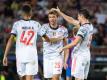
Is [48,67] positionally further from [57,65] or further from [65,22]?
[65,22]

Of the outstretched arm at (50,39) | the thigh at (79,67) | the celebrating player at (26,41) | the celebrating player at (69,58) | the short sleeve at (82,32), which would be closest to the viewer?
the short sleeve at (82,32)

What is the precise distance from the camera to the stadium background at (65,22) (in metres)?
20.5

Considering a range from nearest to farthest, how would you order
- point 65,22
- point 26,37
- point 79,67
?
point 79,67, point 26,37, point 65,22

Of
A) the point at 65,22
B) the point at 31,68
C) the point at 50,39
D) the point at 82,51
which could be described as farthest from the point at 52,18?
the point at 65,22

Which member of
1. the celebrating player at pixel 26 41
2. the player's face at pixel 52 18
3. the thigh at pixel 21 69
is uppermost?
the player's face at pixel 52 18

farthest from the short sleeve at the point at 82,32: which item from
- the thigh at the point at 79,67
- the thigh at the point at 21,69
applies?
the thigh at the point at 21,69

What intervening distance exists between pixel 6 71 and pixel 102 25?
6.48 metres

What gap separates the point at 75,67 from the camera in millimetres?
14867

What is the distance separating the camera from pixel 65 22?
22500 millimetres

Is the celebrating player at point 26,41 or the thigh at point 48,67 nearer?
the celebrating player at point 26,41

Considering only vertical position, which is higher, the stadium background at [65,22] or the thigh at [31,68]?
the stadium background at [65,22]

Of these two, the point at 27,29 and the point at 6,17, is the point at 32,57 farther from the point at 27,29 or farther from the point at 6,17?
the point at 6,17

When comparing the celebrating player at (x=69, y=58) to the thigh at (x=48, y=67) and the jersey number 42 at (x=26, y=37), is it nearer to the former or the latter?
the thigh at (x=48, y=67)

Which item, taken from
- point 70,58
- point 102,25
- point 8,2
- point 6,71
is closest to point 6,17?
point 8,2
